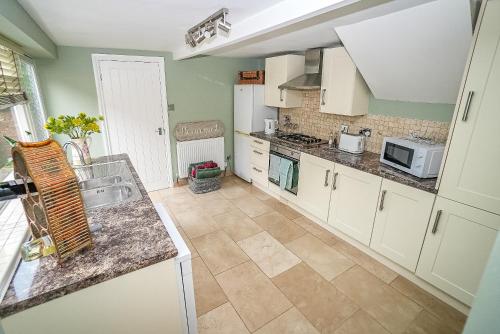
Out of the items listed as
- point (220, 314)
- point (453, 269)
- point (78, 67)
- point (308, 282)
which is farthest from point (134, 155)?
point (453, 269)

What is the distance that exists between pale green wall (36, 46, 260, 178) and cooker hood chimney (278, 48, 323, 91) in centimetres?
126

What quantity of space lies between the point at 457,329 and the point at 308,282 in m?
1.04

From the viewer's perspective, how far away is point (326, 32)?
2197mm

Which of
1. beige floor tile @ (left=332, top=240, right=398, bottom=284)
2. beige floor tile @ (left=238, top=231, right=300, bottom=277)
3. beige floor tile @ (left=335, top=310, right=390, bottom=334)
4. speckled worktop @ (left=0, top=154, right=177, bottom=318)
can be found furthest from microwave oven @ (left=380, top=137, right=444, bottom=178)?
speckled worktop @ (left=0, top=154, right=177, bottom=318)

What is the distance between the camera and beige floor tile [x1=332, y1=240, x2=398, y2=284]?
7.20ft

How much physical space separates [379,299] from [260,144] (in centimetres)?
236

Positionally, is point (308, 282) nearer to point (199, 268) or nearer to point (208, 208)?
point (199, 268)

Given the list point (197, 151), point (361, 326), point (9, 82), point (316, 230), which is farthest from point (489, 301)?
point (197, 151)

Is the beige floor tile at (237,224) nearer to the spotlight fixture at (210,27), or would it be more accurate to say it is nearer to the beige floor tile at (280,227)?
the beige floor tile at (280,227)

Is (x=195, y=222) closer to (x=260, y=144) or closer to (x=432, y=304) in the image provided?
(x=260, y=144)

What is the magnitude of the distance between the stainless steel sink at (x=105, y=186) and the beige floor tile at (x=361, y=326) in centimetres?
168

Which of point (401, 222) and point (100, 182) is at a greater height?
point (100, 182)

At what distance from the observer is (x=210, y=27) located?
1.68 meters

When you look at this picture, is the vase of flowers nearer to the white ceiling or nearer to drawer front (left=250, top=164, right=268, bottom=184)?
the white ceiling
